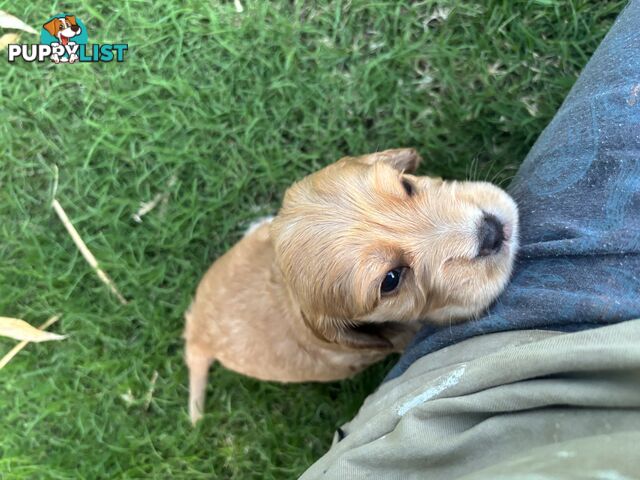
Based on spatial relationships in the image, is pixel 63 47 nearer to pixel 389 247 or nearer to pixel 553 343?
pixel 389 247

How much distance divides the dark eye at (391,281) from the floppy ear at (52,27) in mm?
2561

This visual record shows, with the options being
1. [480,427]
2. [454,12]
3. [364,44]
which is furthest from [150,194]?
[480,427]

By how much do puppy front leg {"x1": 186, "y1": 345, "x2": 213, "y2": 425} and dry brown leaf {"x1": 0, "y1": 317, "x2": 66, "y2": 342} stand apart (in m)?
0.91

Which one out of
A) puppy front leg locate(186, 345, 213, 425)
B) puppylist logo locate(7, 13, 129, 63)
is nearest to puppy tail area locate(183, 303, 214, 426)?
puppy front leg locate(186, 345, 213, 425)

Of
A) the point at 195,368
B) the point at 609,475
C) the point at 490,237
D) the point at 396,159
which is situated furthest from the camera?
the point at 195,368

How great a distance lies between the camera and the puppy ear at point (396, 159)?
222 cm

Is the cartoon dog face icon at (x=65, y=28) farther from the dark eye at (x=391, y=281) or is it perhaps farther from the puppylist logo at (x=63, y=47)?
the dark eye at (x=391, y=281)

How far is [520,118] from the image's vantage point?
2.75 m

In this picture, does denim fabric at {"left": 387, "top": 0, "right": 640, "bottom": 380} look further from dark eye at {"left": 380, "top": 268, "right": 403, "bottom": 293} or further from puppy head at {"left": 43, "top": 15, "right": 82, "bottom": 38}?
puppy head at {"left": 43, "top": 15, "right": 82, "bottom": 38}

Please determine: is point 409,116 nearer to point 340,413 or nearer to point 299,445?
point 340,413

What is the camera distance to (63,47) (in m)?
3.20

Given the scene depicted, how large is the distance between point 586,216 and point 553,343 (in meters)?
0.53

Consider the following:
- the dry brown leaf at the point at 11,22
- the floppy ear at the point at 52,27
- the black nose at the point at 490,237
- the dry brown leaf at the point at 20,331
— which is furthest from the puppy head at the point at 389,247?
the dry brown leaf at the point at 11,22

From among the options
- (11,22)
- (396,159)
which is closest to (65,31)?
(11,22)
